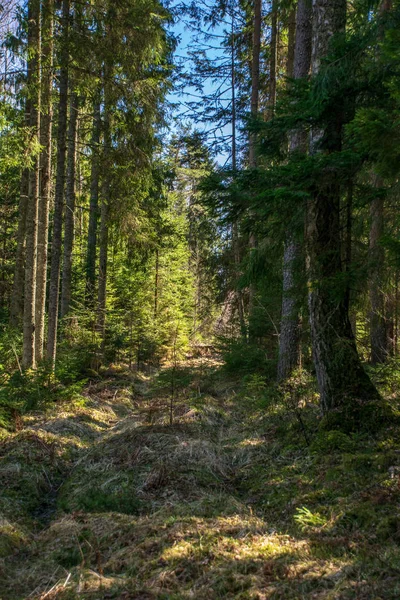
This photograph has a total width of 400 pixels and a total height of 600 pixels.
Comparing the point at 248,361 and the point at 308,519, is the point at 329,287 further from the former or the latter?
the point at 248,361

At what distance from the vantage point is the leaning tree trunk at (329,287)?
5.59m

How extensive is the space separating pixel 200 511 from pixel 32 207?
297 inches

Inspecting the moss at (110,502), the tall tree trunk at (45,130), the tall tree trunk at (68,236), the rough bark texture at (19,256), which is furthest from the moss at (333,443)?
the rough bark texture at (19,256)

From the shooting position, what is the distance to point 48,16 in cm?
901

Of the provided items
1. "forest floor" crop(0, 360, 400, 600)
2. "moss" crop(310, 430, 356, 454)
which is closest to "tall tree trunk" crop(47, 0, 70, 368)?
"forest floor" crop(0, 360, 400, 600)

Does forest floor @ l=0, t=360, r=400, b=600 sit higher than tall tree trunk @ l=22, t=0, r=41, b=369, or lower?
lower

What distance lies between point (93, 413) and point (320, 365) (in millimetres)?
5147

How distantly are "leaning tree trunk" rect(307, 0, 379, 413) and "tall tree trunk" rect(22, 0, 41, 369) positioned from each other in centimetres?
611

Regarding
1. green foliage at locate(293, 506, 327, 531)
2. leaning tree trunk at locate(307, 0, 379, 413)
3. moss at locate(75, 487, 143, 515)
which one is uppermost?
leaning tree trunk at locate(307, 0, 379, 413)

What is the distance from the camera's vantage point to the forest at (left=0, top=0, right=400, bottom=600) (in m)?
3.24

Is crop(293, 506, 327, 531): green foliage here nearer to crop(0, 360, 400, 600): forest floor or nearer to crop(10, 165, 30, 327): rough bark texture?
crop(0, 360, 400, 600): forest floor

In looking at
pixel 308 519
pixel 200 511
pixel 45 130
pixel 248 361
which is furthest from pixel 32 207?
pixel 308 519

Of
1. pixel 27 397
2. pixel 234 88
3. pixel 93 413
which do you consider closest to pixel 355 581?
pixel 93 413

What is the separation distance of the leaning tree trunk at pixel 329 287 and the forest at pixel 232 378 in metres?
0.03
